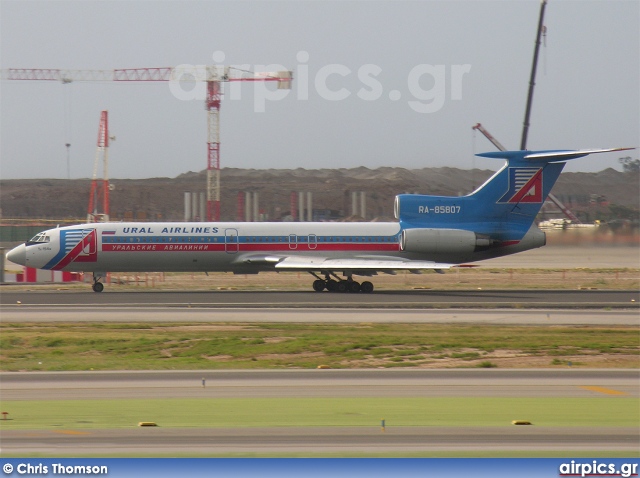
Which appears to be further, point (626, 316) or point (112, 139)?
point (112, 139)

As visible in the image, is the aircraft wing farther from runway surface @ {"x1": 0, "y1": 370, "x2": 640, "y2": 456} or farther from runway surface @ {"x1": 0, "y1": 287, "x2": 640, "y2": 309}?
runway surface @ {"x1": 0, "y1": 370, "x2": 640, "y2": 456}

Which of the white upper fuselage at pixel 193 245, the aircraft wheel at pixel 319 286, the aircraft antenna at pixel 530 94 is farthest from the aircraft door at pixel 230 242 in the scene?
the aircraft antenna at pixel 530 94

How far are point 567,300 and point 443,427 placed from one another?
23.5 meters

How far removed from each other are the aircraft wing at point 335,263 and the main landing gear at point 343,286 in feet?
3.61

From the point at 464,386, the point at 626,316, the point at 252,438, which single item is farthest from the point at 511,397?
the point at 626,316

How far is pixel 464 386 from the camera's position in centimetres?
1543

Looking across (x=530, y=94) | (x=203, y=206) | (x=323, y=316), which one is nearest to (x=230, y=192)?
(x=203, y=206)

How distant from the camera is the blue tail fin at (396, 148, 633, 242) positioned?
38.6m

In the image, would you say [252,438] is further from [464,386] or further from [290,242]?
[290,242]

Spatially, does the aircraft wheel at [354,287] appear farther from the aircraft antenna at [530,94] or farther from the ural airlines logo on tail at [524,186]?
the aircraft antenna at [530,94]

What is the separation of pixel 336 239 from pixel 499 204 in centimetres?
815

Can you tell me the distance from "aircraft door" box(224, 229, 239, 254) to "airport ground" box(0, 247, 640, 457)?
972 centimetres

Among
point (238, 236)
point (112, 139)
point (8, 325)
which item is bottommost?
point (8, 325)

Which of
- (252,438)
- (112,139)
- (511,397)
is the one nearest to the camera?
(252,438)
